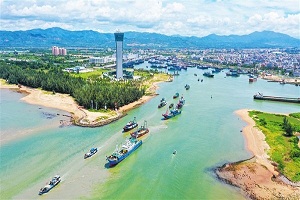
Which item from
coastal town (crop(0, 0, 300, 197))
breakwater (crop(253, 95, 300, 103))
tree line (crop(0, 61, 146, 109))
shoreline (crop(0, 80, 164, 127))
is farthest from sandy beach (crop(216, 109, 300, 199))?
breakwater (crop(253, 95, 300, 103))

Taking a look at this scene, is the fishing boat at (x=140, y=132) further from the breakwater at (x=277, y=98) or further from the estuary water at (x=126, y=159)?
the breakwater at (x=277, y=98)

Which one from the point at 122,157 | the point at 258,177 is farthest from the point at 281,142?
the point at 122,157

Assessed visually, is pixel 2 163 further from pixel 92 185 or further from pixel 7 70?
pixel 7 70

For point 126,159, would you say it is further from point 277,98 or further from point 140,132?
point 277,98

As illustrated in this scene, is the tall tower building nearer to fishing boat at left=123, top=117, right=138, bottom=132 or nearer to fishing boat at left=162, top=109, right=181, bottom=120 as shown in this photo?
fishing boat at left=162, top=109, right=181, bottom=120

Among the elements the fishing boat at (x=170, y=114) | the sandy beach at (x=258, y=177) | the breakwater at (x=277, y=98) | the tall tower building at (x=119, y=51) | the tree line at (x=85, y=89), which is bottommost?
the sandy beach at (x=258, y=177)

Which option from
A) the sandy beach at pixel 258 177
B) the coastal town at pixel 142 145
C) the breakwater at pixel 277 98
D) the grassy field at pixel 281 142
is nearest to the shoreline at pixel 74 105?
the coastal town at pixel 142 145

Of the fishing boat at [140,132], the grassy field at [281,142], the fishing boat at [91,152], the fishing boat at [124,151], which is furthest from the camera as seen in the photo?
the fishing boat at [140,132]
